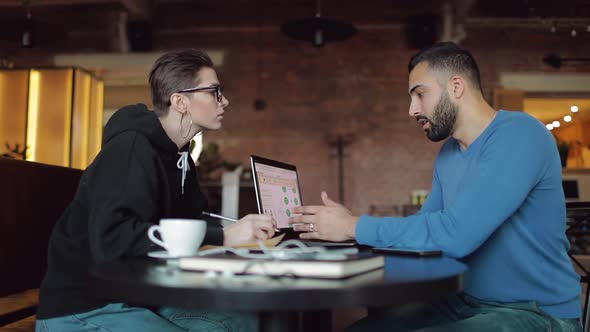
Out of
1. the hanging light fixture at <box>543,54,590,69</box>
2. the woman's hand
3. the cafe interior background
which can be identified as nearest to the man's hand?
the woman's hand

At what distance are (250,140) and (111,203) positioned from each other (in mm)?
5448

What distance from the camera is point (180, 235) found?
106 cm

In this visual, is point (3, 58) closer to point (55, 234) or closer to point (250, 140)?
point (250, 140)

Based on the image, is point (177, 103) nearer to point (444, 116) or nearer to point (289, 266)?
point (444, 116)

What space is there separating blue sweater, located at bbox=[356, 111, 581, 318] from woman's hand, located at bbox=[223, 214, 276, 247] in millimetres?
251

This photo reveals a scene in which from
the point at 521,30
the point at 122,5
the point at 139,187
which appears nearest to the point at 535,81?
the point at 521,30

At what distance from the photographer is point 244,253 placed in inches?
42.2

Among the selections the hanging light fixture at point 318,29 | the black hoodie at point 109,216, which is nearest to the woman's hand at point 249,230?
the black hoodie at point 109,216

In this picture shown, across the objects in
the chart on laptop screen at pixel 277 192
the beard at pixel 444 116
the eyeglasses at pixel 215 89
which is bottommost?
the chart on laptop screen at pixel 277 192

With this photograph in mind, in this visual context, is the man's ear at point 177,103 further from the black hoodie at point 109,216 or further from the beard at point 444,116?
the beard at point 444,116

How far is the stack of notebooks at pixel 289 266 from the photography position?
848 millimetres

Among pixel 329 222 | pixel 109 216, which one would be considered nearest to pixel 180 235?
pixel 109 216

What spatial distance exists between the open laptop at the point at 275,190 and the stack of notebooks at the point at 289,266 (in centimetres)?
95

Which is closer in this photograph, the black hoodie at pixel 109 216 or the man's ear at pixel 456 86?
the black hoodie at pixel 109 216
